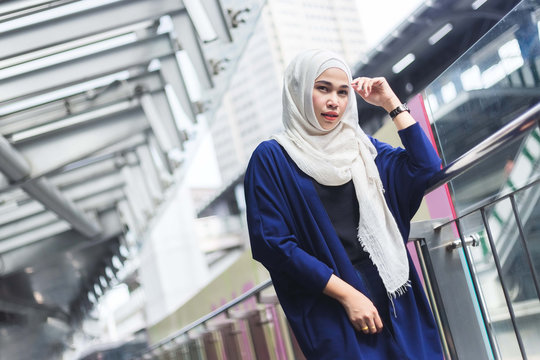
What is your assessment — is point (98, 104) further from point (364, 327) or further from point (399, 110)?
point (364, 327)

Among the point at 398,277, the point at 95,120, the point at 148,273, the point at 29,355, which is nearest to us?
the point at 398,277

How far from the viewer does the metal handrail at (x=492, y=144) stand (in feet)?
5.42

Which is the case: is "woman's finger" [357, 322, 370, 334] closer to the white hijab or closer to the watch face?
the white hijab

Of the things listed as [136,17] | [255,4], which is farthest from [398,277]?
[136,17]

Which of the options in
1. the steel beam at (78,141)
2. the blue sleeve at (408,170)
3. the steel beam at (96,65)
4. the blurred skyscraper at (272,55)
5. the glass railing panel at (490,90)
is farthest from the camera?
the blurred skyscraper at (272,55)

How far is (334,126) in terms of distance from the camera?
1.91 metres

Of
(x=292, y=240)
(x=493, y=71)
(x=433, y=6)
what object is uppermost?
(x=433, y=6)

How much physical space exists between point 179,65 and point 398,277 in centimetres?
500

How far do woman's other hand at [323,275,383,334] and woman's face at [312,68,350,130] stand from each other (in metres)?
0.44

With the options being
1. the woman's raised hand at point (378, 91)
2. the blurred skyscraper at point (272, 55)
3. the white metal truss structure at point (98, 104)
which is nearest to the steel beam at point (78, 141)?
the white metal truss structure at point (98, 104)

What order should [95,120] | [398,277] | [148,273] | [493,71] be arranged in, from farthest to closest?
[148,273] < [95,120] < [493,71] < [398,277]

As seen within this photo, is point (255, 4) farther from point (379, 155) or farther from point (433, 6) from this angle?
point (433, 6)

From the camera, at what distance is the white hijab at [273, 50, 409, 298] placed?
1802mm

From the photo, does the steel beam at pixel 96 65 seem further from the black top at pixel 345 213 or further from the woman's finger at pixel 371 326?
the woman's finger at pixel 371 326
